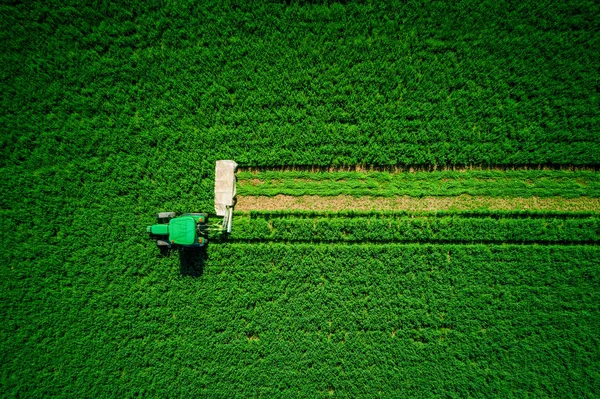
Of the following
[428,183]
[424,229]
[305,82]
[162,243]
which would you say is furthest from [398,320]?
[305,82]

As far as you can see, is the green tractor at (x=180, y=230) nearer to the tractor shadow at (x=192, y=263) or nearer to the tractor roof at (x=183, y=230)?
the tractor roof at (x=183, y=230)

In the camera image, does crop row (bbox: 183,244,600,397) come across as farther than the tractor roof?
Yes

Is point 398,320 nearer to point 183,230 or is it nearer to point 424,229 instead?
point 424,229

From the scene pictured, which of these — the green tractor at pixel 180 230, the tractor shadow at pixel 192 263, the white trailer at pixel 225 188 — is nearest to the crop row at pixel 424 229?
the white trailer at pixel 225 188

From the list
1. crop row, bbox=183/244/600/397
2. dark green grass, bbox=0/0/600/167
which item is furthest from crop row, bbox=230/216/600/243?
dark green grass, bbox=0/0/600/167

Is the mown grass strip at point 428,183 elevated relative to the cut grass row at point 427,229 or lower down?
elevated

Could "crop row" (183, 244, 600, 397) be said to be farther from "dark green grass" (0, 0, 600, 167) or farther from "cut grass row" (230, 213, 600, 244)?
"dark green grass" (0, 0, 600, 167)

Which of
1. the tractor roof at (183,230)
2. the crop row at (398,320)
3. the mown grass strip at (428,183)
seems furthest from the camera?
the mown grass strip at (428,183)
